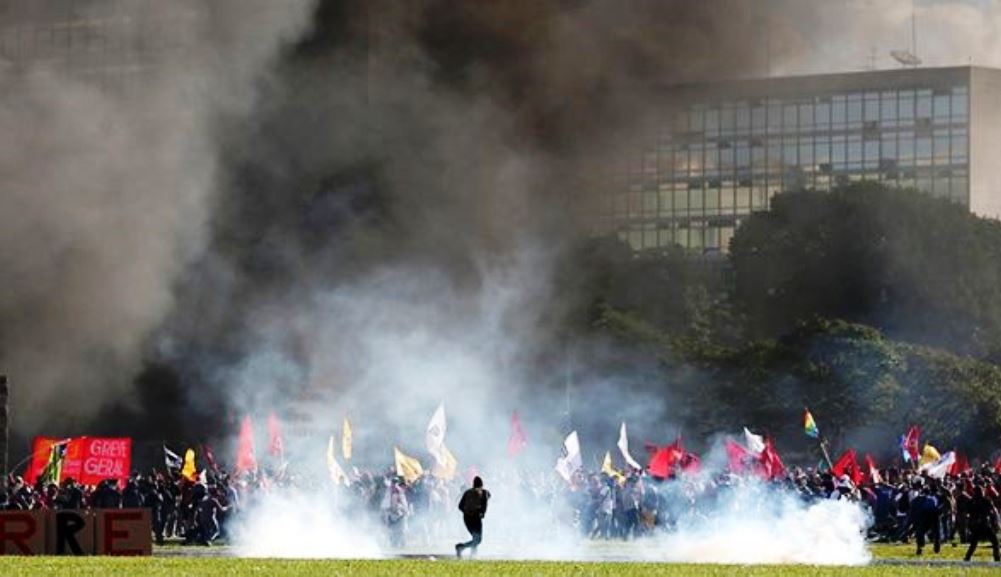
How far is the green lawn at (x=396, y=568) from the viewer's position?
135 ft

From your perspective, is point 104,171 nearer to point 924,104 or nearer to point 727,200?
point 727,200

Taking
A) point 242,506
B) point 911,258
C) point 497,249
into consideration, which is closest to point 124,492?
point 242,506

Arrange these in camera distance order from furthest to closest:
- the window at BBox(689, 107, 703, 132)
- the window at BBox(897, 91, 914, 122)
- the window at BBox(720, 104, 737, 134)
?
1. the window at BBox(897, 91, 914, 122)
2. the window at BBox(720, 104, 737, 134)
3. the window at BBox(689, 107, 703, 132)

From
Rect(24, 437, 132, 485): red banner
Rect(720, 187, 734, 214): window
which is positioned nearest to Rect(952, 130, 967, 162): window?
Rect(720, 187, 734, 214): window

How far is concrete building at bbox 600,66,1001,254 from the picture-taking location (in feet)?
503

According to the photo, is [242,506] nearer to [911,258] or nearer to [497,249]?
[497,249]

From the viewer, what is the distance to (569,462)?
64.7m

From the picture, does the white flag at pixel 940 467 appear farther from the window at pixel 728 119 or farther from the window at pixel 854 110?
the window at pixel 854 110

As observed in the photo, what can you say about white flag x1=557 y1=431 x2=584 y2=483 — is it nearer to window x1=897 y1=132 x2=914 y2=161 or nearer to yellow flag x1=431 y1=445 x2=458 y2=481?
yellow flag x1=431 y1=445 x2=458 y2=481

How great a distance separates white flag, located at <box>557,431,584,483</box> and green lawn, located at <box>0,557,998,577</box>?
692 inches

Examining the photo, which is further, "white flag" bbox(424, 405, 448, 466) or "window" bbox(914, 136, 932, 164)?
"window" bbox(914, 136, 932, 164)

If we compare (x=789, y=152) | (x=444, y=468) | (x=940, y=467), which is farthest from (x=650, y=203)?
(x=444, y=468)

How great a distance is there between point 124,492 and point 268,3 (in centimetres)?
2080

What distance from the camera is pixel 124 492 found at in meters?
65.4
